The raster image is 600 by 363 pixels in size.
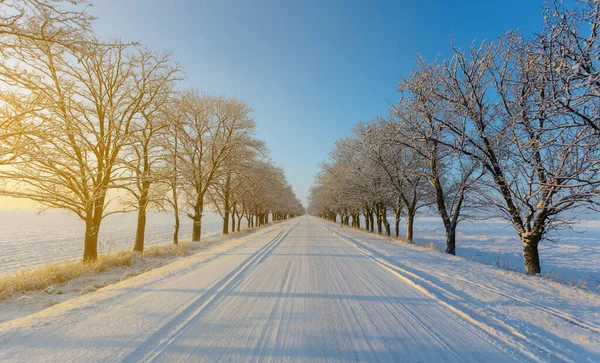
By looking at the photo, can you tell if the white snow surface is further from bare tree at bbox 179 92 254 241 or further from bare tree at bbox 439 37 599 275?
bare tree at bbox 179 92 254 241

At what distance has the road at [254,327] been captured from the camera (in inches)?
114

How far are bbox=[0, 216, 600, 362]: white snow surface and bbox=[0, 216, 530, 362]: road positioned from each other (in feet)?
0.05

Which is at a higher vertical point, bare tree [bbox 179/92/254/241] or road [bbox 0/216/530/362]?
bare tree [bbox 179/92/254/241]

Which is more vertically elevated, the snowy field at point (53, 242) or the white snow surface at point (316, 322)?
the white snow surface at point (316, 322)

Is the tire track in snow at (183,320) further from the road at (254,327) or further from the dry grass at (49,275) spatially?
the dry grass at (49,275)

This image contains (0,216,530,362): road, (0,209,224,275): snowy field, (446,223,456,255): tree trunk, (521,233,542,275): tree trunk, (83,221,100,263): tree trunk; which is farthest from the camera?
(0,209,224,275): snowy field

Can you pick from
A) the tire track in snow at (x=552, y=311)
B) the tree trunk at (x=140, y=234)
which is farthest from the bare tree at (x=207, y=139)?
the tire track in snow at (x=552, y=311)

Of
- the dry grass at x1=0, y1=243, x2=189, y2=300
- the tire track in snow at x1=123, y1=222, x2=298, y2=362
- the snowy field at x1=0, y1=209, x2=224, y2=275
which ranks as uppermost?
the tire track in snow at x1=123, y1=222, x2=298, y2=362

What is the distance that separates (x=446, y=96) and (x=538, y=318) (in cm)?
961

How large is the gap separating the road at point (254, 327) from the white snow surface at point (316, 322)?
2cm

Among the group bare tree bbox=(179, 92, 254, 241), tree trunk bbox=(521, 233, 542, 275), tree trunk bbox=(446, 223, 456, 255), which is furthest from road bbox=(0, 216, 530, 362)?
bare tree bbox=(179, 92, 254, 241)

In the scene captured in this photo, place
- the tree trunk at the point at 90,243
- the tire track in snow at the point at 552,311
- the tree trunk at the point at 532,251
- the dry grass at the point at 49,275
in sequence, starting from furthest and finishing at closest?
the tree trunk at the point at 90,243 → the tree trunk at the point at 532,251 → the dry grass at the point at 49,275 → the tire track in snow at the point at 552,311

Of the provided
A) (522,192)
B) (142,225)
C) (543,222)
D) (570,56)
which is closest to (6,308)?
(142,225)

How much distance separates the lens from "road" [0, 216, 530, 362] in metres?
2.89
